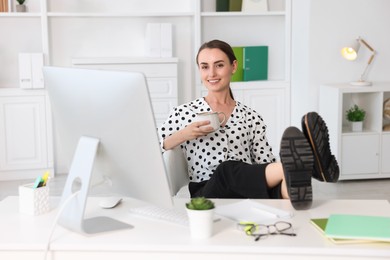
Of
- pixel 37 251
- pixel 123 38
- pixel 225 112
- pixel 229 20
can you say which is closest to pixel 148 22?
pixel 123 38

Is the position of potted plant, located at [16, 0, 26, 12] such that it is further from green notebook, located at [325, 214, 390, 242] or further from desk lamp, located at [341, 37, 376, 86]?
green notebook, located at [325, 214, 390, 242]

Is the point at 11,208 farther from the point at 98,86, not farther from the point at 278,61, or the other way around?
the point at 278,61

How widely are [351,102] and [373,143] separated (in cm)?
47

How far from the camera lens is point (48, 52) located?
5293 mm

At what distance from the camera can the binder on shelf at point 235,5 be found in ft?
18.1

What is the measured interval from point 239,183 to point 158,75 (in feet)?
9.44

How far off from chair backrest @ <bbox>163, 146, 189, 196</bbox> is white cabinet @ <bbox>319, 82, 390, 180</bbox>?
2298mm

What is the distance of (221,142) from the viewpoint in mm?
2908

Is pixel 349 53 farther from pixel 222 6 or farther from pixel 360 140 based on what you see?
pixel 222 6

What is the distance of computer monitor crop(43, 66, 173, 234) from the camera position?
5.90 feet

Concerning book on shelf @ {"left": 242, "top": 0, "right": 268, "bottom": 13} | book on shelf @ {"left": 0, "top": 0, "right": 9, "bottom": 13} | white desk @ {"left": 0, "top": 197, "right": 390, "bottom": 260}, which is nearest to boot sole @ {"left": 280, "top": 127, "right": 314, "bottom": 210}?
white desk @ {"left": 0, "top": 197, "right": 390, "bottom": 260}

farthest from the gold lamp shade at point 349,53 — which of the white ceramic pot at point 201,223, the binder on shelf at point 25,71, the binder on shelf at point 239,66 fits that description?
the white ceramic pot at point 201,223

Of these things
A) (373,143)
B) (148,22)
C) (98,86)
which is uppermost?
(148,22)

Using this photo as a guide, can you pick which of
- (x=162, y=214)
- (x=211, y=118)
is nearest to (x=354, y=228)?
(x=162, y=214)
